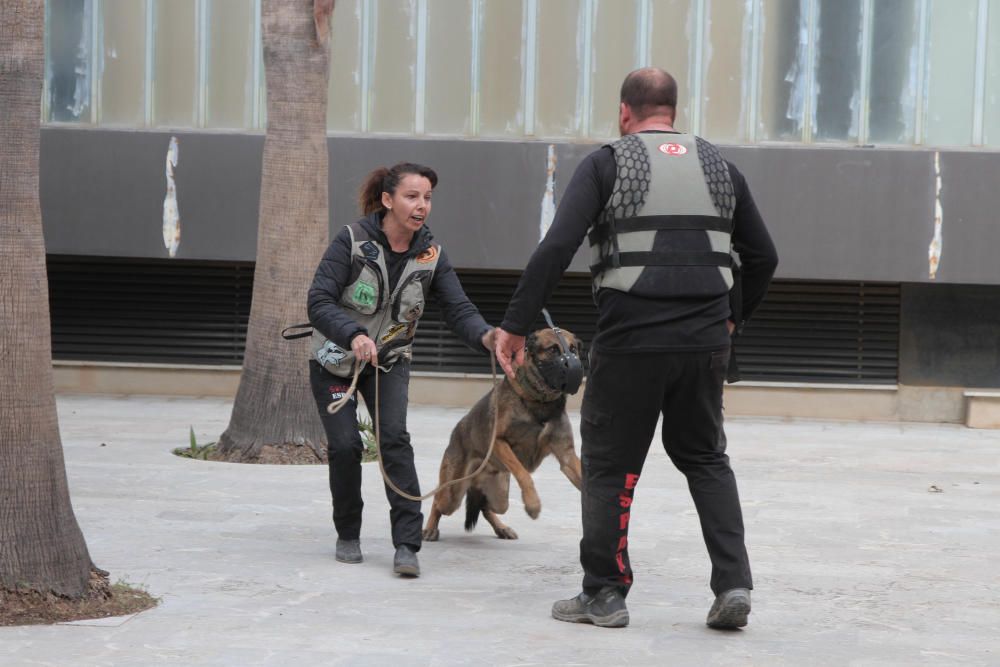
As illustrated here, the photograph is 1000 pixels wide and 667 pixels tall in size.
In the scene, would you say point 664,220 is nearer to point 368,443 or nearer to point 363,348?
point 363,348

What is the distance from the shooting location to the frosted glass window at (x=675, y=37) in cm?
1538

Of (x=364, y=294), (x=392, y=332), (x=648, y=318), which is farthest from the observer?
(x=392, y=332)

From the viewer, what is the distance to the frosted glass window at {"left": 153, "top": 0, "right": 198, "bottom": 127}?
51.5ft

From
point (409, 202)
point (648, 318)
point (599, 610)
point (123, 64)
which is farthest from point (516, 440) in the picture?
point (123, 64)

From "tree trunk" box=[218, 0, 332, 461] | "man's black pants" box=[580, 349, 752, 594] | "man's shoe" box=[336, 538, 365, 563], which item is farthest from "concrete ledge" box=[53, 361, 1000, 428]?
"man's black pants" box=[580, 349, 752, 594]

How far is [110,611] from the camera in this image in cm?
543

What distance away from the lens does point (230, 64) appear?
51.5 ft

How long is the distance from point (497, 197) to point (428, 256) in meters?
8.66

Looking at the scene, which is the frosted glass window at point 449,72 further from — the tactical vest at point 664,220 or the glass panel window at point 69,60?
the tactical vest at point 664,220

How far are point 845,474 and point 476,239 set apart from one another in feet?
19.2

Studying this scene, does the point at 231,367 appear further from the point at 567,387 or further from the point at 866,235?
the point at 567,387

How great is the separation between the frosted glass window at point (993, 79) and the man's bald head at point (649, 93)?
35.5 ft

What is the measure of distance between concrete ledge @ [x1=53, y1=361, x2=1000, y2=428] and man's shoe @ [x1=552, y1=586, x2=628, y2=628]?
32.0ft

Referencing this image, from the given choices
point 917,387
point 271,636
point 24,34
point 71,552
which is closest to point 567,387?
point 271,636
